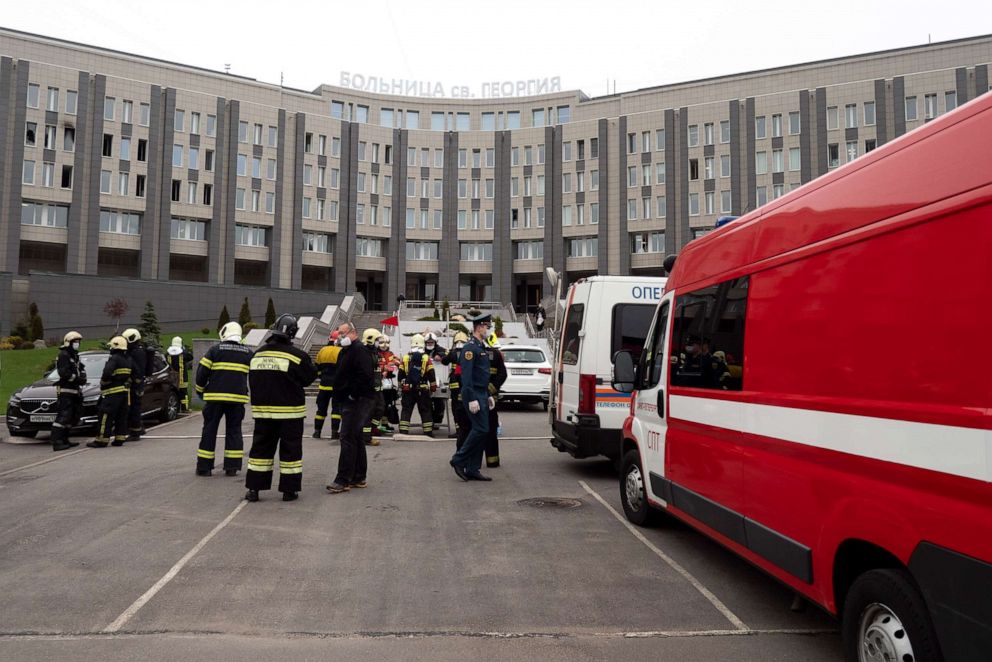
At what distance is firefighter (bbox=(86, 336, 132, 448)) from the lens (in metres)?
11.7

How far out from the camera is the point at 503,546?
6039 millimetres

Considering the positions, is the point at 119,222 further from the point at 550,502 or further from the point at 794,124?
the point at 550,502

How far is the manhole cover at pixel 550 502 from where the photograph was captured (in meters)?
7.66

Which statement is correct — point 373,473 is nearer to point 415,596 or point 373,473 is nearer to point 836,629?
point 415,596

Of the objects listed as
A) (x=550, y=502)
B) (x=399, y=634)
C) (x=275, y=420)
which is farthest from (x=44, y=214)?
(x=399, y=634)

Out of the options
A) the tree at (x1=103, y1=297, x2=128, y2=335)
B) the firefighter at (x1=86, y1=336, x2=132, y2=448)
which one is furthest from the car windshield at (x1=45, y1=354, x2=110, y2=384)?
the tree at (x1=103, y1=297, x2=128, y2=335)

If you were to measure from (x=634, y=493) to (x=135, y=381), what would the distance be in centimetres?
954

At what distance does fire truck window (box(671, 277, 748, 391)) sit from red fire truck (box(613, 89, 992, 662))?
0.02m

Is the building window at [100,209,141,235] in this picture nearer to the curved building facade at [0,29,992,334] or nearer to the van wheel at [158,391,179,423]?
the curved building facade at [0,29,992,334]

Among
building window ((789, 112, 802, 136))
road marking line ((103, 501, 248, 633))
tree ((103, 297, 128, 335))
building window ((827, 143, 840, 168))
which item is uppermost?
building window ((789, 112, 802, 136))

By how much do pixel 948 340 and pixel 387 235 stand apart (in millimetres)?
58249

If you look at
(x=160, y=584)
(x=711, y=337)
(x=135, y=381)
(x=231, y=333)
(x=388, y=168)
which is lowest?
(x=160, y=584)

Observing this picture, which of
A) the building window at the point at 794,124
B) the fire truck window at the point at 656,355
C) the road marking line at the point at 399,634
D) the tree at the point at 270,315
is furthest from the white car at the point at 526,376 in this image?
the building window at the point at 794,124

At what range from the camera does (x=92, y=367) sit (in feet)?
47.0
